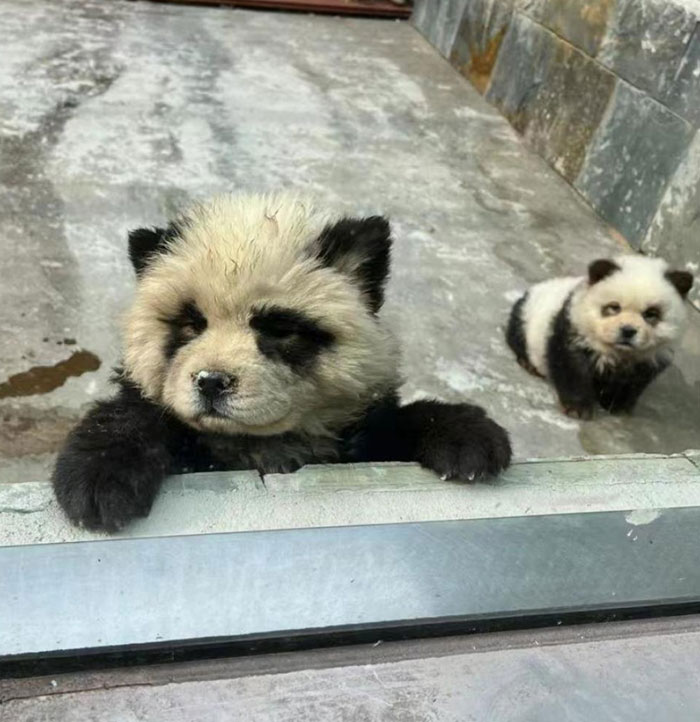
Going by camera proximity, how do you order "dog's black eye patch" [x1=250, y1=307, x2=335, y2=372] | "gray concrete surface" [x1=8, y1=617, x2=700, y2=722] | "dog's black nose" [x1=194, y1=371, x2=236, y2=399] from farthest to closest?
1. "dog's black eye patch" [x1=250, y1=307, x2=335, y2=372]
2. "dog's black nose" [x1=194, y1=371, x2=236, y2=399]
3. "gray concrete surface" [x1=8, y1=617, x2=700, y2=722]

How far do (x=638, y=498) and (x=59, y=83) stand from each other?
7.33 metres

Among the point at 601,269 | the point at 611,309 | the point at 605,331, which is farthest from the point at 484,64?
the point at 605,331

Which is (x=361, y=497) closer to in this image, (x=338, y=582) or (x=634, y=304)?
(x=338, y=582)

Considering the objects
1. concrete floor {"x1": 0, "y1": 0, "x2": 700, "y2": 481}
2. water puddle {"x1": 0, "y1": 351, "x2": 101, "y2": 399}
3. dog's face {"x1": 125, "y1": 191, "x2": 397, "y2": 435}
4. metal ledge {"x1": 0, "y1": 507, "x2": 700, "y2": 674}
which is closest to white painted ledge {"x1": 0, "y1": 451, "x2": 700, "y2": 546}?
metal ledge {"x1": 0, "y1": 507, "x2": 700, "y2": 674}

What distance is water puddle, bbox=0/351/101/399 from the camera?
4.33 metres

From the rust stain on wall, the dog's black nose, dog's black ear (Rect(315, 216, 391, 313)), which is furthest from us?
the rust stain on wall

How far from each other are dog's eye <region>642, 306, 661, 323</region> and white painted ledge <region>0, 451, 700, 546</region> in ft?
8.93

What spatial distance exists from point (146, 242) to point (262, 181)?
4384 millimetres

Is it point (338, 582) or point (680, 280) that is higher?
point (338, 582)

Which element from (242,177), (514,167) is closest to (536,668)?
(242,177)

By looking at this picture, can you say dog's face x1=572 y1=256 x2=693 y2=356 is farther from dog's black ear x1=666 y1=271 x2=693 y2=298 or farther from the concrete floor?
the concrete floor

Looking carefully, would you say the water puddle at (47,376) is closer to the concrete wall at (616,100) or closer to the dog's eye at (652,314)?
the dog's eye at (652,314)

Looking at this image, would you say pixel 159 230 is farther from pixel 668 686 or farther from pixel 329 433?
pixel 668 686

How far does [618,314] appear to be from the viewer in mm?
5160
